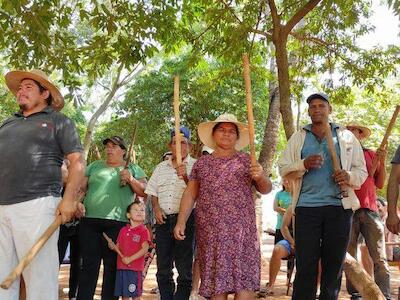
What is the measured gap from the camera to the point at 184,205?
4852mm

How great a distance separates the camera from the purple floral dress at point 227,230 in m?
4.50

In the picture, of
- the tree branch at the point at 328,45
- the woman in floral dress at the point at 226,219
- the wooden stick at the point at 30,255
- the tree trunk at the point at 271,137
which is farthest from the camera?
the tree trunk at the point at 271,137

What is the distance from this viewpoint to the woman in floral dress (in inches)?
177

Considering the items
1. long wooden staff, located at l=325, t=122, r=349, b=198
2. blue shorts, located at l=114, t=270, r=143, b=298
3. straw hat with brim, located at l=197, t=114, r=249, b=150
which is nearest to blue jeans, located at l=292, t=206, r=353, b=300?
long wooden staff, located at l=325, t=122, r=349, b=198

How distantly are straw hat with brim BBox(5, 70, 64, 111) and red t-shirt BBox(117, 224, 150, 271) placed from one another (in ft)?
6.55

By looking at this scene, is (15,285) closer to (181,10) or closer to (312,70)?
(181,10)

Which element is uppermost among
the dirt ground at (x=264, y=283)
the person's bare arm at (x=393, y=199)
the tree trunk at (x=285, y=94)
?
the tree trunk at (x=285, y=94)

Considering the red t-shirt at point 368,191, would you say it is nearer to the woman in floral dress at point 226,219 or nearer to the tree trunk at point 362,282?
the tree trunk at point 362,282

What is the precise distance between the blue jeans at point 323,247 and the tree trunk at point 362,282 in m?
0.59

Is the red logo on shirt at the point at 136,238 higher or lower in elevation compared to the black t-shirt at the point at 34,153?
lower

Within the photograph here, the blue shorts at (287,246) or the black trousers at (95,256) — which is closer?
the black trousers at (95,256)

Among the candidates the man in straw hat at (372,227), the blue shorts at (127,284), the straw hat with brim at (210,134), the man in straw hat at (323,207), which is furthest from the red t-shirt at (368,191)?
the blue shorts at (127,284)

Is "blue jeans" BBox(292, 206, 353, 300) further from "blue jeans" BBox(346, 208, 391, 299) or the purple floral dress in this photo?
"blue jeans" BBox(346, 208, 391, 299)

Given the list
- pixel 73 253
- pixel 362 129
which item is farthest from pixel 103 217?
pixel 362 129
